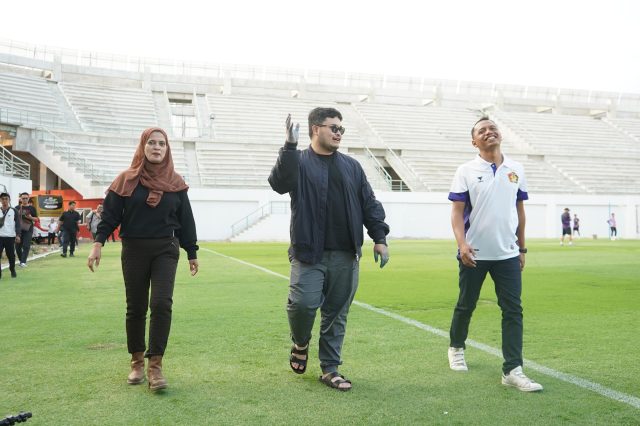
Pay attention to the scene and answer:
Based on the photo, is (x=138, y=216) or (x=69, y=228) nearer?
(x=138, y=216)

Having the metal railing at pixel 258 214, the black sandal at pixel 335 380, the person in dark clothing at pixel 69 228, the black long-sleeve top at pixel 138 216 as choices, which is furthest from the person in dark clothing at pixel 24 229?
the metal railing at pixel 258 214

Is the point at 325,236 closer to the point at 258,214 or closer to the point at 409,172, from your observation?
the point at 258,214

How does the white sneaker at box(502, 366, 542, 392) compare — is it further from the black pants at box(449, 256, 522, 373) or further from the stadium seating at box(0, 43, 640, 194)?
the stadium seating at box(0, 43, 640, 194)

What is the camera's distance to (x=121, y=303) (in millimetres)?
9156

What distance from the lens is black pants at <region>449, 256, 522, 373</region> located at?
4.50 meters

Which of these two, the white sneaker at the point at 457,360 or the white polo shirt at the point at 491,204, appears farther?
the white sneaker at the point at 457,360

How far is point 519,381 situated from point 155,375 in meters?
2.43

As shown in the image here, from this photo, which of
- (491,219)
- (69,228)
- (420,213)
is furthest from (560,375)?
(420,213)

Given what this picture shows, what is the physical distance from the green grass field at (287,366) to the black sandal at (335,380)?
60 millimetres

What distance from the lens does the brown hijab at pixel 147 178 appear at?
4.66m

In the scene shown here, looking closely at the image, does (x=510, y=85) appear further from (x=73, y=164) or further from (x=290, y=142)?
(x=290, y=142)

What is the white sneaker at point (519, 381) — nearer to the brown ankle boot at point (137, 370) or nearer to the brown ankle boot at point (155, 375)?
the brown ankle boot at point (155, 375)

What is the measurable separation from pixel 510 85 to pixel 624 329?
199 feet

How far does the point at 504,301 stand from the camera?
464cm
